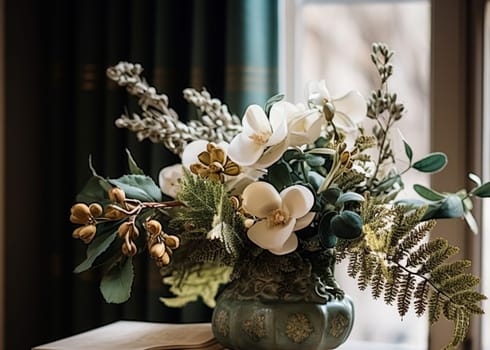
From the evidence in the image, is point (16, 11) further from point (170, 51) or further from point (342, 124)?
point (342, 124)

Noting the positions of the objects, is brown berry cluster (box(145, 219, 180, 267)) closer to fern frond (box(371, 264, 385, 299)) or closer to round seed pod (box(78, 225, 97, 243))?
round seed pod (box(78, 225, 97, 243))

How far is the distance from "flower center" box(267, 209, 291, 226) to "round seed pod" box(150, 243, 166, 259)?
0.18 m

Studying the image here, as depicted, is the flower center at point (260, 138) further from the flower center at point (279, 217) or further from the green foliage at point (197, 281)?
the green foliage at point (197, 281)

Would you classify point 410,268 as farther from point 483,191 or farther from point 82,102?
point 82,102

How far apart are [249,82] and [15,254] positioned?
0.77m

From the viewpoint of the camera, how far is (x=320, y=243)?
4.45ft

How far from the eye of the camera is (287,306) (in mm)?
1355

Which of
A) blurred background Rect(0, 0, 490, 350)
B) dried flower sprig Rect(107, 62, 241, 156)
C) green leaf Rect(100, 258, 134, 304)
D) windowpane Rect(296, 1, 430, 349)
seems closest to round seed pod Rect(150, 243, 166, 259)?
green leaf Rect(100, 258, 134, 304)

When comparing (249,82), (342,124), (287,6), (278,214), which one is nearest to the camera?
(278,214)

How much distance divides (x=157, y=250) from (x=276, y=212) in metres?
0.20

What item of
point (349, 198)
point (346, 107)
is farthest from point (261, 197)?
point (346, 107)

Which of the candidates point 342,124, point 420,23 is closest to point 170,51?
point 420,23

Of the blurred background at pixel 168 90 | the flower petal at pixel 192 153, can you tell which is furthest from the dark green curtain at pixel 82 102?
the flower petal at pixel 192 153

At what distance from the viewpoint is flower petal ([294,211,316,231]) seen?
4.33ft
